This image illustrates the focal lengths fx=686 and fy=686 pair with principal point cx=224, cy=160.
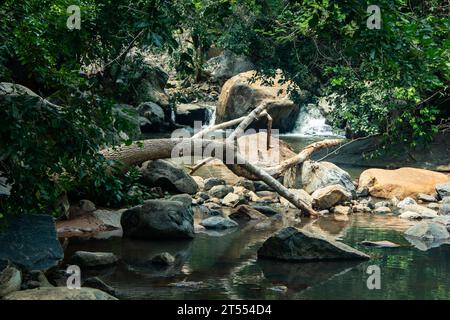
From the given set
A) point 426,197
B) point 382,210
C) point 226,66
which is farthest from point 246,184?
point 226,66

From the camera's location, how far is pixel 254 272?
26.0 ft

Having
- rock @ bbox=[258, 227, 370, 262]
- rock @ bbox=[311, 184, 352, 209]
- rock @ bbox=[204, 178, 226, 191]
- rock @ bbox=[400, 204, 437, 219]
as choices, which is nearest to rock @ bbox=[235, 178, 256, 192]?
rock @ bbox=[204, 178, 226, 191]

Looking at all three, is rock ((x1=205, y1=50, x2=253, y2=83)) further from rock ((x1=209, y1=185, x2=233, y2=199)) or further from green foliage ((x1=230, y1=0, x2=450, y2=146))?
rock ((x1=209, y1=185, x2=233, y2=199))

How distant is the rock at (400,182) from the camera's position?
14.4m

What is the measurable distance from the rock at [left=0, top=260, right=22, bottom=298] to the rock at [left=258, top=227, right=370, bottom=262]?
3.32 meters

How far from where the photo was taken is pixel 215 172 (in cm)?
1731

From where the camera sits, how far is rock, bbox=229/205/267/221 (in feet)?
38.6

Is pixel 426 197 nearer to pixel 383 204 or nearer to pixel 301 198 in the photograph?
pixel 383 204

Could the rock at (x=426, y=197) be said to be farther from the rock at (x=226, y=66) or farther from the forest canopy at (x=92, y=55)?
the rock at (x=226, y=66)

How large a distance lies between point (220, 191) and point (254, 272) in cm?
601

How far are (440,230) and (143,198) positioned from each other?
4950 mm

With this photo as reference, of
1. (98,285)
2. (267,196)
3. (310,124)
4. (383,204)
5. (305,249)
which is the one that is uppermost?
(310,124)

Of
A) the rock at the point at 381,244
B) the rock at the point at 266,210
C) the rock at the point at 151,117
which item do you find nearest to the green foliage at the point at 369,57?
the rock at the point at 381,244
